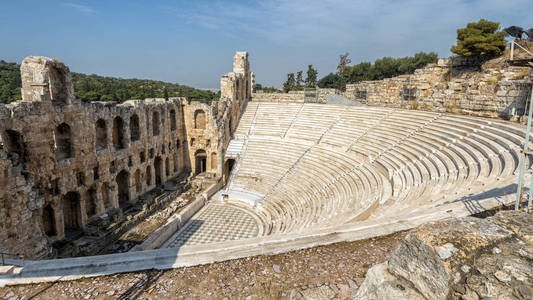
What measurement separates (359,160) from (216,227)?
959cm

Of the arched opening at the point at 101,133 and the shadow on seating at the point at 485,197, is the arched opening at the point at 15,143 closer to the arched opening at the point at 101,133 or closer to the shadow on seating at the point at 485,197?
the arched opening at the point at 101,133

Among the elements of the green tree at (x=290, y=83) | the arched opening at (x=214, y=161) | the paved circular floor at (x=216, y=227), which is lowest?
the paved circular floor at (x=216, y=227)

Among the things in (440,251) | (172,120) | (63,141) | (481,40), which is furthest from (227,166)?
(440,251)

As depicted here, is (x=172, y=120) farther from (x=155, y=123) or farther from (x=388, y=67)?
(x=388, y=67)

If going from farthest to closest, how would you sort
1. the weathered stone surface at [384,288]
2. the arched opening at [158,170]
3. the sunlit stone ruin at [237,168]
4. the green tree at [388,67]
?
the green tree at [388,67]
the arched opening at [158,170]
the sunlit stone ruin at [237,168]
the weathered stone surface at [384,288]

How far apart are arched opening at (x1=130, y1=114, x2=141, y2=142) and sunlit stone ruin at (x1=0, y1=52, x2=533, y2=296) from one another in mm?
95

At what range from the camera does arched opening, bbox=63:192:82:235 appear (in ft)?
52.0

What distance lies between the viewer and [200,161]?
26469 millimetres

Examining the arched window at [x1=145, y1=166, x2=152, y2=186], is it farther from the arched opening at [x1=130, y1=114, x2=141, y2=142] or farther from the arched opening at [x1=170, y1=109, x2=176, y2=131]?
the arched opening at [x1=170, y1=109, x2=176, y2=131]

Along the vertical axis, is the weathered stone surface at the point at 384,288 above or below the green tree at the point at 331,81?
below

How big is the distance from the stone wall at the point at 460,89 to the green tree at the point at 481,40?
0.90 metres

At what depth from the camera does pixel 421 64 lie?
4078 centimetres

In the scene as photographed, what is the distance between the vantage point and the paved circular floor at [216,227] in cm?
1628

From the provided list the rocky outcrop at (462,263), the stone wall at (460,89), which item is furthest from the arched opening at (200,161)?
the rocky outcrop at (462,263)
